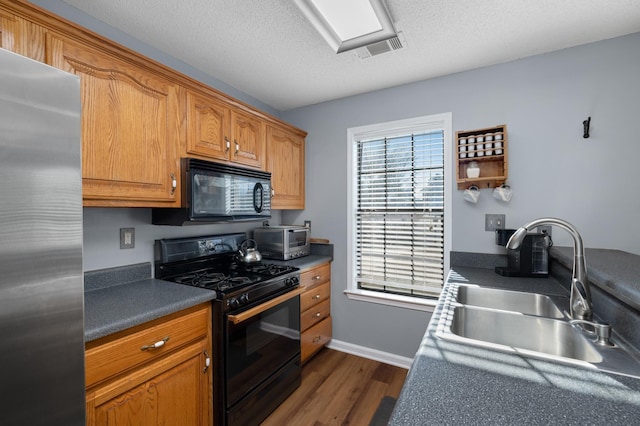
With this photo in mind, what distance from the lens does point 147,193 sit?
62.4 inches

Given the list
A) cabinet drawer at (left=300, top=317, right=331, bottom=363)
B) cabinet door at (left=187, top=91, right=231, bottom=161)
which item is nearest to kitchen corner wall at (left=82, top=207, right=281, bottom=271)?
cabinet door at (left=187, top=91, right=231, bottom=161)

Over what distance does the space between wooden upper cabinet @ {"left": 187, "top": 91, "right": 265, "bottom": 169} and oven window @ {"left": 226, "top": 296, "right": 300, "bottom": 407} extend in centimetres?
112

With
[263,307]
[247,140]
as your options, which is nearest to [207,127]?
[247,140]

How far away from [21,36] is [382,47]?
1.76m

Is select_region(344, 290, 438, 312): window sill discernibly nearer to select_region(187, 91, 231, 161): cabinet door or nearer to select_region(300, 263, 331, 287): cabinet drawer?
select_region(300, 263, 331, 287): cabinet drawer

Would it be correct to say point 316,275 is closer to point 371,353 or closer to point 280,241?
point 280,241

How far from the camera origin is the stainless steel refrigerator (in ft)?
2.25

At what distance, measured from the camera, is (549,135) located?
1976 mm

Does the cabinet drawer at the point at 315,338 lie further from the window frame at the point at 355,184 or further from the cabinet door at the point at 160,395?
the cabinet door at the point at 160,395

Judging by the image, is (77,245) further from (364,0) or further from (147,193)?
(364,0)

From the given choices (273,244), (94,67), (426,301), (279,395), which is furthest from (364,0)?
(279,395)

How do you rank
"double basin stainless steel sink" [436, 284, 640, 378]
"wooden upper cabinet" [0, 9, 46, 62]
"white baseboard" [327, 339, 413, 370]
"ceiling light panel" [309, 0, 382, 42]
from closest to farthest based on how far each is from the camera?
"double basin stainless steel sink" [436, 284, 640, 378]
"wooden upper cabinet" [0, 9, 46, 62]
"ceiling light panel" [309, 0, 382, 42]
"white baseboard" [327, 339, 413, 370]

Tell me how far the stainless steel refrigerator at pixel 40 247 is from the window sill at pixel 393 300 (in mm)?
2148

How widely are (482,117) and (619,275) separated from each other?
1497 mm
